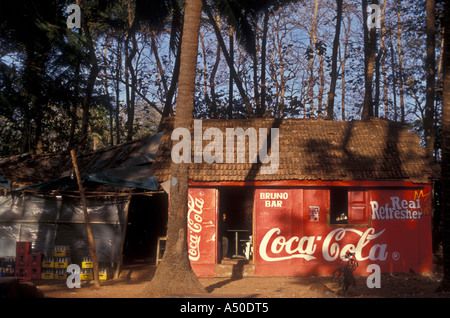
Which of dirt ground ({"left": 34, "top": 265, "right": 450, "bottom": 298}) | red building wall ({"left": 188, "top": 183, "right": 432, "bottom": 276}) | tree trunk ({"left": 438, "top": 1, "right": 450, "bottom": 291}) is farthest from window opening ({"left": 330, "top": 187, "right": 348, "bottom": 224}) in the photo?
tree trunk ({"left": 438, "top": 1, "right": 450, "bottom": 291})

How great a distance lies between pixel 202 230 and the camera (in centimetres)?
1510

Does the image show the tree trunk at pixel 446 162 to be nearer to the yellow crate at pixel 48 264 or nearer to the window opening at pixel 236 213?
the window opening at pixel 236 213

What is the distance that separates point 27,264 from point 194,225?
4.79m

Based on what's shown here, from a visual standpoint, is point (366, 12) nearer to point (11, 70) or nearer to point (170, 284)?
point (11, 70)

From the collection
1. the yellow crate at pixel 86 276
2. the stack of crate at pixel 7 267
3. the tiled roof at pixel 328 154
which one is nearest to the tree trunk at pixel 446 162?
the tiled roof at pixel 328 154

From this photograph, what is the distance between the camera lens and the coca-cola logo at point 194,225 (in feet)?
49.3

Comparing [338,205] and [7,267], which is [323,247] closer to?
[338,205]

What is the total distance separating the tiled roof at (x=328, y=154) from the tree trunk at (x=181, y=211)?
3472 mm

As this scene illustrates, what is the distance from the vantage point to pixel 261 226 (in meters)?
15.2

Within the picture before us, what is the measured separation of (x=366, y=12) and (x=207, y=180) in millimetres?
13142

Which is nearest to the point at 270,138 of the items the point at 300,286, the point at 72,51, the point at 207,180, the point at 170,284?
the point at 207,180

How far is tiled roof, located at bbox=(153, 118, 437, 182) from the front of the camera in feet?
50.0

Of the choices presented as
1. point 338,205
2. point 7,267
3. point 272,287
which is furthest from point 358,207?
point 7,267

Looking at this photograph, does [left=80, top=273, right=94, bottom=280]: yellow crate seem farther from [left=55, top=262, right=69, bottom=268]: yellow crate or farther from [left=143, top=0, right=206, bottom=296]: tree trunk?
[left=143, top=0, right=206, bottom=296]: tree trunk
